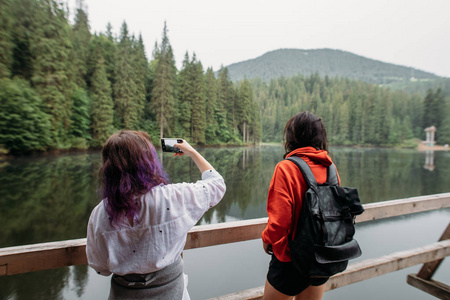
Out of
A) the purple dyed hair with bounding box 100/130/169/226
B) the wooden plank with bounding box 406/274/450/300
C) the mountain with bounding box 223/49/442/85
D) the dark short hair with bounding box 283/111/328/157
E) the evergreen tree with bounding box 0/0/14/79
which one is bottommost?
the wooden plank with bounding box 406/274/450/300

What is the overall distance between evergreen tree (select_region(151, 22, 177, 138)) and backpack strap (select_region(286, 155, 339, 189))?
9.14 ft

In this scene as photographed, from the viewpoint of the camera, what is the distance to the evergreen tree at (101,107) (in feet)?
10.4

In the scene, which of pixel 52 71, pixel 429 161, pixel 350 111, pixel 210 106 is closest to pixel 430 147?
pixel 429 161

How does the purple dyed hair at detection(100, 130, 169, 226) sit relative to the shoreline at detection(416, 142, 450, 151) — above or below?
above

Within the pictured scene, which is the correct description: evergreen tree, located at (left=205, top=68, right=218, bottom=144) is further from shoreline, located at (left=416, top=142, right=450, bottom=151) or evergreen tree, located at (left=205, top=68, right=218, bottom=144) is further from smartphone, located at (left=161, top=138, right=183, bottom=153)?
shoreline, located at (left=416, top=142, right=450, bottom=151)

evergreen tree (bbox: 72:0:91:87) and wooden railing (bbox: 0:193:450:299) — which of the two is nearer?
wooden railing (bbox: 0:193:450:299)

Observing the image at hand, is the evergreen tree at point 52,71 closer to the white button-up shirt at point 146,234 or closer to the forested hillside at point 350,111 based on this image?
the white button-up shirt at point 146,234

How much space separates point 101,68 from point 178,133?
162cm

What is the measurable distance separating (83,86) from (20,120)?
1.03 m

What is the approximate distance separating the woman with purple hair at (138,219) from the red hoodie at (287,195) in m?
0.33

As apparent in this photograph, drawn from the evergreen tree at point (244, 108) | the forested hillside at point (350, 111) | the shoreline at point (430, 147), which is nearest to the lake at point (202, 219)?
the evergreen tree at point (244, 108)

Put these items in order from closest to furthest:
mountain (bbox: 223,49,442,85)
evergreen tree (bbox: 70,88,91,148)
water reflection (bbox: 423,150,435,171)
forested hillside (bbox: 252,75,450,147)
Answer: evergreen tree (bbox: 70,88,91,148) → forested hillside (bbox: 252,75,450,147) → water reflection (bbox: 423,150,435,171) → mountain (bbox: 223,49,442,85)

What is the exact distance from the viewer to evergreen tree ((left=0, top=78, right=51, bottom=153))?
2.75 m

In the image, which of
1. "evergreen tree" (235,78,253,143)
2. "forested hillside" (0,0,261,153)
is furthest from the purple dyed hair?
"evergreen tree" (235,78,253,143)
